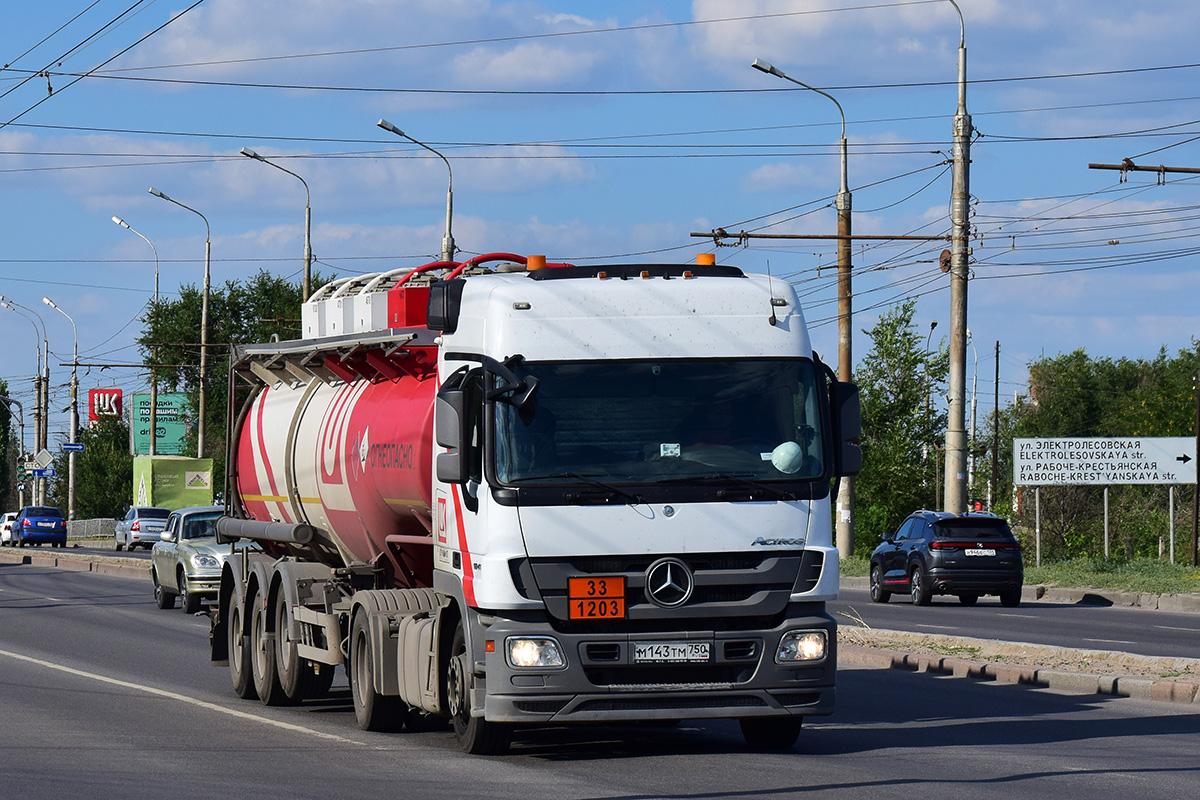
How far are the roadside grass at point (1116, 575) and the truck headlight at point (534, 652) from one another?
70.9 ft

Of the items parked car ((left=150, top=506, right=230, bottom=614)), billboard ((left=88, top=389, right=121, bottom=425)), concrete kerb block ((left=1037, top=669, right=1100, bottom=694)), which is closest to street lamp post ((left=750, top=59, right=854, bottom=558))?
parked car ((left=150, top=506, right=230, bottom=614))

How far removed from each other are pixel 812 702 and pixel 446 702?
2318 millimetres

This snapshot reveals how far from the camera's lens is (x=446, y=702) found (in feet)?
35.8

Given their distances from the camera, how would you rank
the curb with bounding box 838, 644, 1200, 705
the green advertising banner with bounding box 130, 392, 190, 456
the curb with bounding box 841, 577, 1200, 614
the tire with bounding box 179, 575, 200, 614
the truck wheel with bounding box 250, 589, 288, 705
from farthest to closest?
the green advertising banner with bounding box 130, 392, 190, 456
the curb with bounding box 841, 577, 1200, 614
the tire with bounding box 179, 575, 200, 614
the truck wheel with bounding box 250, 589, 288, 705
the curb with bounding box 838, 644, 1200, 705

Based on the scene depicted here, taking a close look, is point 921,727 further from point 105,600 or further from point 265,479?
point 105,600

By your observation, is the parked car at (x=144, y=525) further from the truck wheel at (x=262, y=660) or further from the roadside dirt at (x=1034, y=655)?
the truck wheel at (x=262, y=660)

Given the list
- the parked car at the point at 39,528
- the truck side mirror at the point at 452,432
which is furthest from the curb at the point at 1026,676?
the parked car at the point at 39,528

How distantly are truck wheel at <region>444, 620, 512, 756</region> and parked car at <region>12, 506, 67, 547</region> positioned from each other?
6803 cm

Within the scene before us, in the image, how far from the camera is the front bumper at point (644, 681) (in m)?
9.91

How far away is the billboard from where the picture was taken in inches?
4296

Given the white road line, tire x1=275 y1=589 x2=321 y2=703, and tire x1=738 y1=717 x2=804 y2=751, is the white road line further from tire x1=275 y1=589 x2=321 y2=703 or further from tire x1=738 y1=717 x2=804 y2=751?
tire x1=738 y1=717 x2=804 y2=751

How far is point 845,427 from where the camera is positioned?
10.5 metres

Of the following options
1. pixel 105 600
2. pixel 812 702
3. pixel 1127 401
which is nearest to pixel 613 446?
pixel 812 702

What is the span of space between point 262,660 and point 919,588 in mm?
16670
